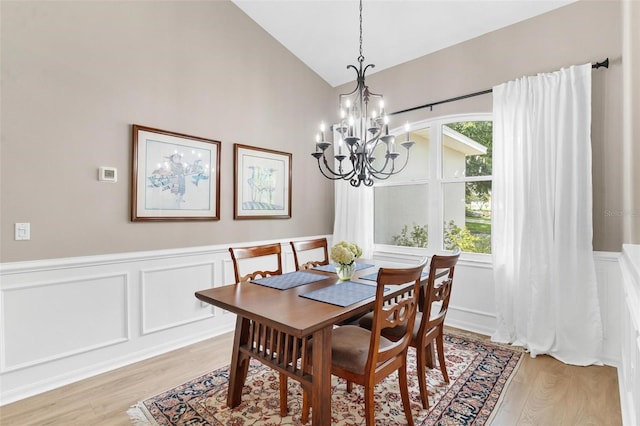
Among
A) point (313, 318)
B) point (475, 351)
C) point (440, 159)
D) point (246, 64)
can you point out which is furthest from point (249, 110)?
point (475, 351)

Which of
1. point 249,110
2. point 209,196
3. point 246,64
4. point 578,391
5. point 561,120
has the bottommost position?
point 578,391

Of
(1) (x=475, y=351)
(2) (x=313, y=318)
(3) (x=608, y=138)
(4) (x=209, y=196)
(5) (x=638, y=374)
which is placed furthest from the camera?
(4) (x=209, y=196)

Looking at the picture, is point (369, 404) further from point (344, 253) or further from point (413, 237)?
point (413, 237)

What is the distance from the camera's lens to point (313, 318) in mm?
1607

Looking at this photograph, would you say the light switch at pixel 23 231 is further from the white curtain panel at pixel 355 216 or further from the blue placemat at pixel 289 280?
the white curtain panel at pixel 355 216

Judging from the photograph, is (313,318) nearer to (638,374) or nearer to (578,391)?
(638,374)

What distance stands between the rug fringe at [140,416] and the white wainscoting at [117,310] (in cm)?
71

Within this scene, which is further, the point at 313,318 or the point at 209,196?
the point at 209,196

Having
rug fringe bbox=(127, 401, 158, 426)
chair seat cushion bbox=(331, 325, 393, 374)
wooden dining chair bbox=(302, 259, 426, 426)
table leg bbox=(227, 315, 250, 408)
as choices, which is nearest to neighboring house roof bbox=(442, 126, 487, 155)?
wooden dining chair bbox=(302, 259, 426, 426)

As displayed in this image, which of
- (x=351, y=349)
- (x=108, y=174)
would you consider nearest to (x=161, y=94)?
(x=108, y=174)

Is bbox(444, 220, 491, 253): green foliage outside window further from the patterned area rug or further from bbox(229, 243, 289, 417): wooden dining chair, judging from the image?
bbox(229, 243, 289, 417): wooden dining chair

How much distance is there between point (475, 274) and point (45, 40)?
4.21 meters

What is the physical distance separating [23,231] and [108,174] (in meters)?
0.68

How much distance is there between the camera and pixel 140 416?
6.77 feet
